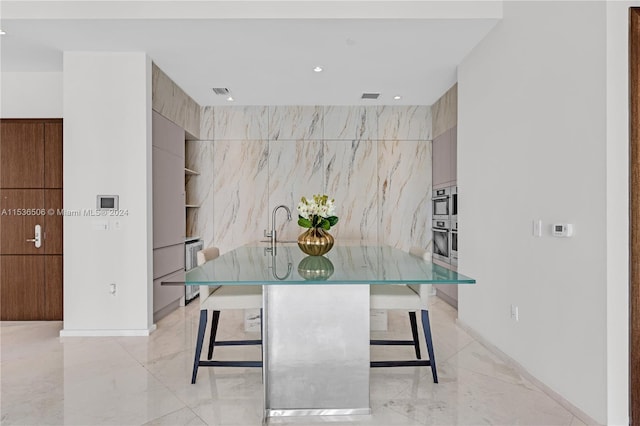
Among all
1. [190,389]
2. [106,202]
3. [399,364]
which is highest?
[106,202]

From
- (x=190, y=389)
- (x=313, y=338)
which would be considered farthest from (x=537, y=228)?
(x=190, y=389)

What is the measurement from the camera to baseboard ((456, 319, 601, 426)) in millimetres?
2314

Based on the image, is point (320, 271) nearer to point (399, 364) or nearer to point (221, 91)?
point (399, 364)

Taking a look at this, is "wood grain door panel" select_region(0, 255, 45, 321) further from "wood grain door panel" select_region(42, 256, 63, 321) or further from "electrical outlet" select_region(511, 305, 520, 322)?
"electrical outlet" select_region(511, 305, 520, 322)

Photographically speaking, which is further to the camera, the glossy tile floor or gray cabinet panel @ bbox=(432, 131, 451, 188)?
gray cabinet panel @ bbox=(432, 131, 451, 188)

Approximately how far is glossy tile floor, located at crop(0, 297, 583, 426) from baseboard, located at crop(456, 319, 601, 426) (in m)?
0.04

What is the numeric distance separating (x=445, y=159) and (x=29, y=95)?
4.89 meters

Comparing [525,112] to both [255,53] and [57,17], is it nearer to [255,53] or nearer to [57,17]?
[255,53]

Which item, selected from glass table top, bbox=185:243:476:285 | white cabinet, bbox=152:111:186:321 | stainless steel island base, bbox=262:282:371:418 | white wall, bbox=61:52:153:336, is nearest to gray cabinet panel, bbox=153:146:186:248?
white cabinet, bbox=152:111:186:321

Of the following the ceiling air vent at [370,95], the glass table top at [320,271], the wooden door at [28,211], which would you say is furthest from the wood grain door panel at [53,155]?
the ceiling air vent at [370,95]

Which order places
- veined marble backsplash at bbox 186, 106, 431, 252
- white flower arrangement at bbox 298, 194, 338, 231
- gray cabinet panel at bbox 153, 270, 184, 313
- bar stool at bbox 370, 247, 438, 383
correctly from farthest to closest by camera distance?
veined marble backsplash at bbox 186, 106, 431, 252 → gray cabinet panel at bbox 153, 270, 184, 313 → white flower arrangement at bbox 298, 194, 338, 231 → bar stool at bbox 370, 247, 438, 383

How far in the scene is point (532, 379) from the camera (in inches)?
112

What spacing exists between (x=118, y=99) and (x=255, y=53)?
4.44ft

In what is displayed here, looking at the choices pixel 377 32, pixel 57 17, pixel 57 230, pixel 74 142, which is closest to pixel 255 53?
pixel 377 32
